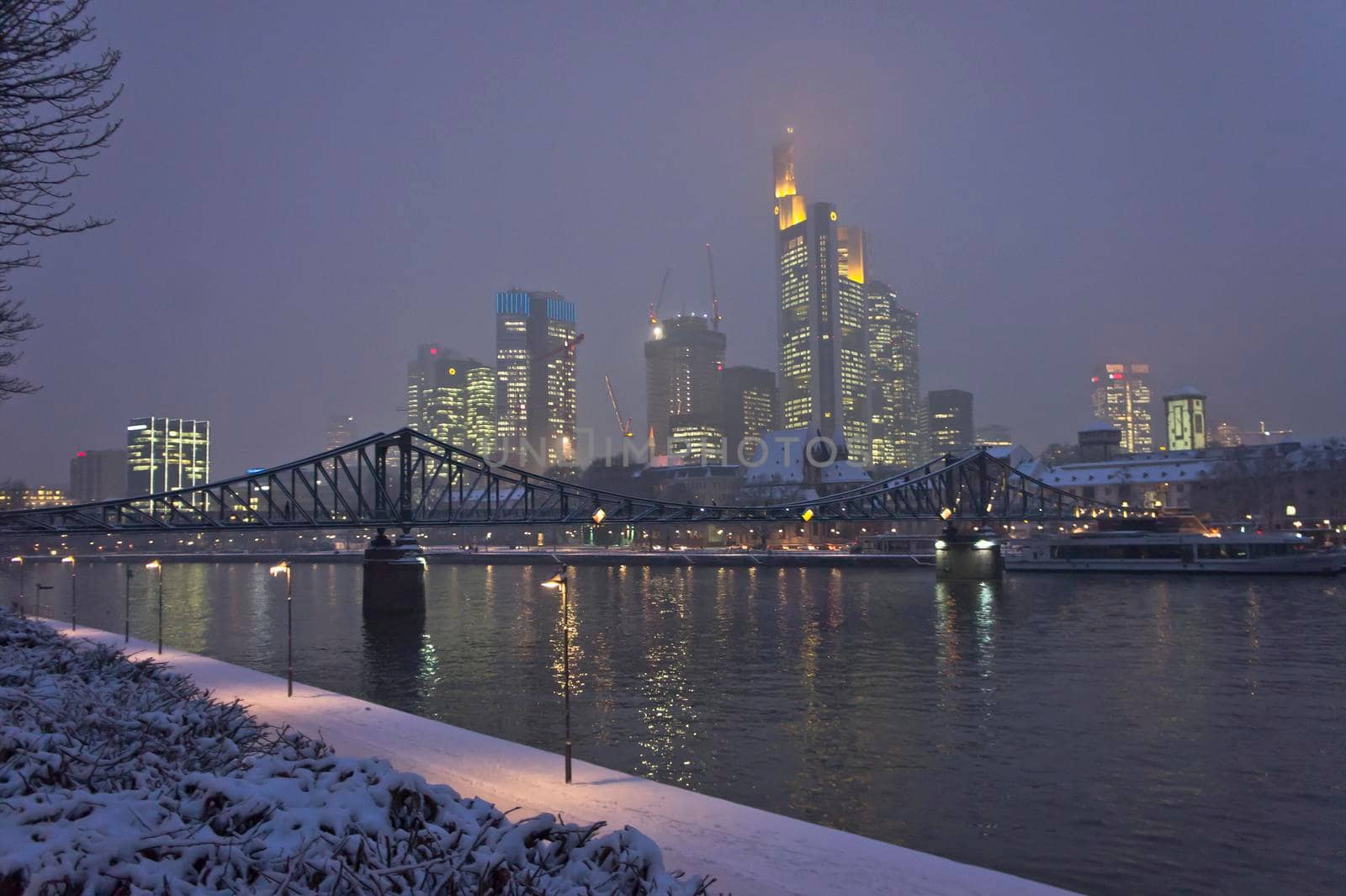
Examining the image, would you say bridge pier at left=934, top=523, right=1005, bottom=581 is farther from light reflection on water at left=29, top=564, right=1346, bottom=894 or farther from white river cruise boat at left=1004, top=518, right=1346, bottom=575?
light reflection on water at left=29, top=564, right=1346, bottom=894

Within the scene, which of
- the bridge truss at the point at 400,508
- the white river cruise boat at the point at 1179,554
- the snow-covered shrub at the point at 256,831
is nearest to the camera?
the snow-covered shrub at the point at 256,831

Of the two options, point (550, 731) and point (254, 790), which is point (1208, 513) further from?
point (254, 790)

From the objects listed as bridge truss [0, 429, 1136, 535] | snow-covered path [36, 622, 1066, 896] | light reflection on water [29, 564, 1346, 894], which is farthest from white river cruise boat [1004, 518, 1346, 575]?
snow-covered path [36, 622, 1066, 896]

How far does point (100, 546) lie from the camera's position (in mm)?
199375

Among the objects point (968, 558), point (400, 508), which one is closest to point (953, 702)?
point (400, 508)

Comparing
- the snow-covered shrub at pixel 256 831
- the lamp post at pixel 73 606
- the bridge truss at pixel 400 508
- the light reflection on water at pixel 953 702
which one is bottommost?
the light reflection on water at pixel 953 702

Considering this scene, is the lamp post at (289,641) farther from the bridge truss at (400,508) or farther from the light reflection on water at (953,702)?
the bridge truss at (400,508)

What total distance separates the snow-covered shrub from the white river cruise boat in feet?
334

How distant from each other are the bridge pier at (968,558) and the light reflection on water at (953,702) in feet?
67.7

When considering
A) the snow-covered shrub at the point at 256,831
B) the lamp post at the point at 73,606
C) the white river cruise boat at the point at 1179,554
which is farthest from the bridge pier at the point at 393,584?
the white river cruise boat at the point at 1179,554

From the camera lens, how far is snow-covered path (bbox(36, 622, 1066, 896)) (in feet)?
42.6

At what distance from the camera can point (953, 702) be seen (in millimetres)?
33531

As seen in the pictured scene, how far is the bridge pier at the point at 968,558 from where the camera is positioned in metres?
100

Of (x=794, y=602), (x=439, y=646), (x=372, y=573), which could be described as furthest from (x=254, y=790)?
(x=794, y=602)
